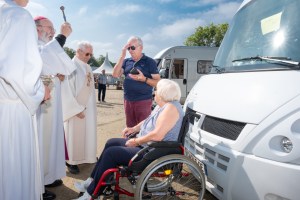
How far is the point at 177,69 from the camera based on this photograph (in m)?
14.2

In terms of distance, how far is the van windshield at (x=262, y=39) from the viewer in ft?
8.41

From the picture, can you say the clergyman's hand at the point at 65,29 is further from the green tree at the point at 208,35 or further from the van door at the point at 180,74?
the green tree at the point at 208,35

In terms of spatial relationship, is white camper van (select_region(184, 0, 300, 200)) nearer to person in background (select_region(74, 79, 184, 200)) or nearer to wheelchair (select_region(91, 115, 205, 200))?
wheelchair (select_region(91, 115, 205, 200))

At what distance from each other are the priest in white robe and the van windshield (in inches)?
82.3

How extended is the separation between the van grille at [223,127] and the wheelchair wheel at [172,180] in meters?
0.39

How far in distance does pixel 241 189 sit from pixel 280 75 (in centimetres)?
Result: 105

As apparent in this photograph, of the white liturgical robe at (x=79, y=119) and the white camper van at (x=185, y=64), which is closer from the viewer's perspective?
the white liturgical robe at (x=79, y=119)

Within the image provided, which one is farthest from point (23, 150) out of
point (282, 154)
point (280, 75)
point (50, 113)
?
point (280, 75)

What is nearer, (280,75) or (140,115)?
(280,75)

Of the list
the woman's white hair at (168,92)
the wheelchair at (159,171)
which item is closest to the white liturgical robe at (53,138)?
the wheelchair at (159,171)

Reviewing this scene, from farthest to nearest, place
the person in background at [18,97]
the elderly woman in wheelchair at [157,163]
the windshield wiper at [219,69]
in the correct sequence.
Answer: the windshield wiper at [219,69], the elderly woman in wheelchair at [157,163], the person in background at [18,97]

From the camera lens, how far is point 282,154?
2012mm

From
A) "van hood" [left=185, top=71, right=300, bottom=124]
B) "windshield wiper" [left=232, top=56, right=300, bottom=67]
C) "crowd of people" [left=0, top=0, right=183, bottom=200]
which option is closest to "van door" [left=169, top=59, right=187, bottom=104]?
"crowd of people" [left=0, top=0, right=183, bottom=200]

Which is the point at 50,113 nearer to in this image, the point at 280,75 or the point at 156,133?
the point at 156,133
